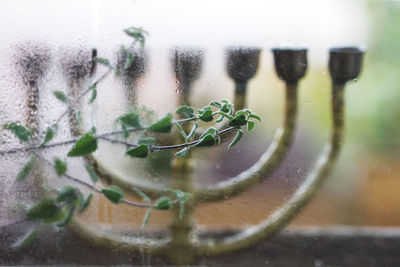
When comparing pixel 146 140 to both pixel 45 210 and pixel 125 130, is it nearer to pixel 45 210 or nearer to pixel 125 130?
pixel 125 130

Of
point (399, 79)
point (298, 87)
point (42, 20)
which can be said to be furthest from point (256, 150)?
point (42, 20)

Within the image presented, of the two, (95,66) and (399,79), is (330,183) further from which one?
(95,66)

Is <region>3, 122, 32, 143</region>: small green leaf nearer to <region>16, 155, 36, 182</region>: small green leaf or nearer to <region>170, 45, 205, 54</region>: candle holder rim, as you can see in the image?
<region>16, 155, 36, 182</region>: small green leaf

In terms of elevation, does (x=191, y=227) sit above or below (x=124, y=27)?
below

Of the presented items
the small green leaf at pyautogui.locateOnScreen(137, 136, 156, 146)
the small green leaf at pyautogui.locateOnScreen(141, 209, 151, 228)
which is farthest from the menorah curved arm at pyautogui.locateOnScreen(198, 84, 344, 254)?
the small green leaf at pyautogui.locateOnScreen(137, 136, 156, 146)

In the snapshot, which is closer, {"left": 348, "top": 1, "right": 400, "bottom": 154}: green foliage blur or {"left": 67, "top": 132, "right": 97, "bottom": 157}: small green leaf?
{"left": 67, "top": 132, "right": 97, "bottom": 157}: small green leaf

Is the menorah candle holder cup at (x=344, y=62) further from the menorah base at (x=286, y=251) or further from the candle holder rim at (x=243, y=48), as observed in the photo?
the menorah base at (x=286, y=251)

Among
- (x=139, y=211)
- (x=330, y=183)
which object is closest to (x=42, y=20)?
(x=139, y=211)

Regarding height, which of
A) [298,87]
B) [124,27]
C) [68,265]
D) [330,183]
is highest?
[124,27]
